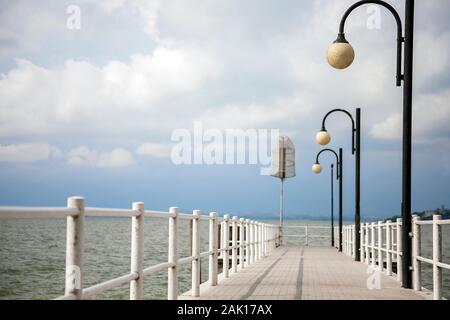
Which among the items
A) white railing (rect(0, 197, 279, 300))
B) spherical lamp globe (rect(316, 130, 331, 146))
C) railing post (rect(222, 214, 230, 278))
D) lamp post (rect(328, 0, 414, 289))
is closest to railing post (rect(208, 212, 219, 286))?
white railing (rect(0, 197, 279, 300))

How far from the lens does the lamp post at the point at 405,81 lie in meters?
12.2

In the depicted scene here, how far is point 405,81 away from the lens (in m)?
12.7

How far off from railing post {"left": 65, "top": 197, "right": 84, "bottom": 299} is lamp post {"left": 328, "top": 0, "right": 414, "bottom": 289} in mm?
8376

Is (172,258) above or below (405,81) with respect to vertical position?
below

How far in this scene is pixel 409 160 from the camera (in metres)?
12.6

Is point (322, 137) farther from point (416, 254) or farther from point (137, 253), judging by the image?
Result: point (137, 253)

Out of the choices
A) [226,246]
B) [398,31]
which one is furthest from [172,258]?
[398,31]

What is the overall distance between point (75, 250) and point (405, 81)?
9.21 m

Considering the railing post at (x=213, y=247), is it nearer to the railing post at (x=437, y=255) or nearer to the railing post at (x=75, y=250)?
the railing post at (x=437, y=255)

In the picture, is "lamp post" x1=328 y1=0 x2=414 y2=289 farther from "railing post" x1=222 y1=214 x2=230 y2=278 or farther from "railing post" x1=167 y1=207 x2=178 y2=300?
"railing post" x1=167 y1=207 x2=178 y2=300

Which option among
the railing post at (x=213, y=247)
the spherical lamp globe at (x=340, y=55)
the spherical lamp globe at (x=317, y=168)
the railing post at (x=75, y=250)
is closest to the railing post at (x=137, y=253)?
the railing post at (x=75, y=250)

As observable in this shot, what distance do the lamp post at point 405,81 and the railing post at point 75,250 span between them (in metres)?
8.38

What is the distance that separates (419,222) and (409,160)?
4.89 feet
